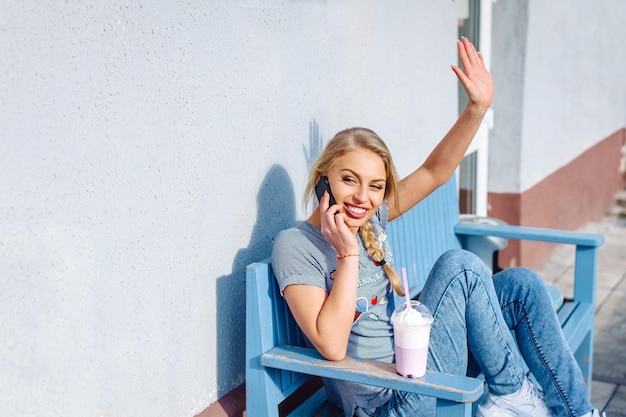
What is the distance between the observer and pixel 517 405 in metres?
2.55

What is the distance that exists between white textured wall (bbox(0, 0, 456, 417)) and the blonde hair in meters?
0.25

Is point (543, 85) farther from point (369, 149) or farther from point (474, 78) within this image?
point (369, 149)

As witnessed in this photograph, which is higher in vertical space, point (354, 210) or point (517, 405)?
point (354, 210)

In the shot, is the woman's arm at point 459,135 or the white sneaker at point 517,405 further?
the woman's arm at point 459,135

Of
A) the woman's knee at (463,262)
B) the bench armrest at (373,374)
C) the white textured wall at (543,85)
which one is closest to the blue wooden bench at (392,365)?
the bench armrest at (373,374)

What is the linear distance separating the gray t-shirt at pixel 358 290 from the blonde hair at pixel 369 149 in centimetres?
3

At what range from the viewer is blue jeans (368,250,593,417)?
2453 millimetres

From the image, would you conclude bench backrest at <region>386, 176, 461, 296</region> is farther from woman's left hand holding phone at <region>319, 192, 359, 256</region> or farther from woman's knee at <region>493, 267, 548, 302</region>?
woman's left hand holding phone at <region>319, 192, 359, 256</region>

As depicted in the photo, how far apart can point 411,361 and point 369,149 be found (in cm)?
70

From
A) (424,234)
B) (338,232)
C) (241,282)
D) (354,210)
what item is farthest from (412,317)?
(424,234)

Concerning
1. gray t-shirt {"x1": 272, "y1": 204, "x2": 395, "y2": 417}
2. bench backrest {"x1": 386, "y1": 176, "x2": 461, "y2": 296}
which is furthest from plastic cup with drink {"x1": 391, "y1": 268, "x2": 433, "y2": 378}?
bench backrest {"x1": 386, "y1": 176, "x2": 461, "y2": 296}

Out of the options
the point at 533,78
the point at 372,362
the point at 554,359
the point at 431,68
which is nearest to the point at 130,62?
the point at 372,362

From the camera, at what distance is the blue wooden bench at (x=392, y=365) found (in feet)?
6.82

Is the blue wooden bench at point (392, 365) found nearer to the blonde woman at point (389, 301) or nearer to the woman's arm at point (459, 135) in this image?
the blonde woman at point (389, 301)
